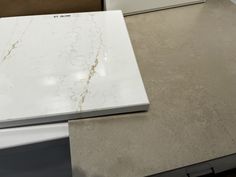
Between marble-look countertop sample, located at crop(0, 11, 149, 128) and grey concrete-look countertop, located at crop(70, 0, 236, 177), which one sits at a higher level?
marble-look countertop sample, located at crop(0, 11, 149, 128)

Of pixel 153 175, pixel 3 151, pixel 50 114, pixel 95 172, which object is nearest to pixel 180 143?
pixel 153 175

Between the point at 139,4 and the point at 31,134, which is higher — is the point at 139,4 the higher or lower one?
the higher one

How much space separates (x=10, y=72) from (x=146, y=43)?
457 mm

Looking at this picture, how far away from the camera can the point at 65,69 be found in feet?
2.00

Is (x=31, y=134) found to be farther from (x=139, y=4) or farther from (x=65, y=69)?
(x=139, y=4)

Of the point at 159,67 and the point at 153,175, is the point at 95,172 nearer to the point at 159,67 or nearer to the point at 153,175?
the point at 153,175

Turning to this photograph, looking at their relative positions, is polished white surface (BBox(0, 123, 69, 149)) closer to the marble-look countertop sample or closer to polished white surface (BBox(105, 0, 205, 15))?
the marble-look countertop sample

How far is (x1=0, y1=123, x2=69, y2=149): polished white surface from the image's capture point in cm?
51

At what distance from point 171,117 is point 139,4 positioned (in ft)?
1.83

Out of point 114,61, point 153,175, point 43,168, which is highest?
point 114,61

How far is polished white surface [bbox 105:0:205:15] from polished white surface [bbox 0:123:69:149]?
1.81 feet

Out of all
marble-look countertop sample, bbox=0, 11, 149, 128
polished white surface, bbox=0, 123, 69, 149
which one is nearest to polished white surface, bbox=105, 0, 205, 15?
marble-look countertop sample, bbox=0, 11, 149, 128

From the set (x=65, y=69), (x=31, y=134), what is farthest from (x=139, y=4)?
(x=31, y=134)

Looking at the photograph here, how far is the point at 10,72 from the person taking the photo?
1.94ft
